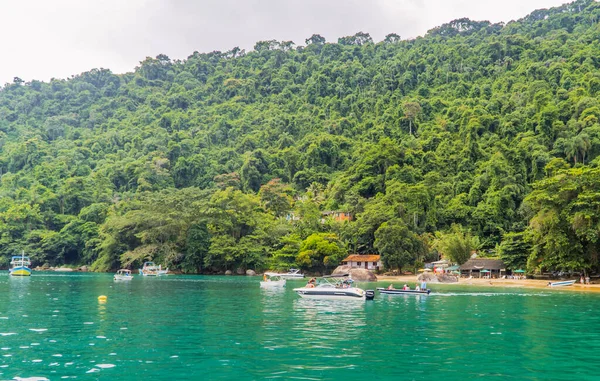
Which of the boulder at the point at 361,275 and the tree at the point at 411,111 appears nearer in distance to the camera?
the boulder at the point at 361,275

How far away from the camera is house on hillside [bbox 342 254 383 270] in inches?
3413

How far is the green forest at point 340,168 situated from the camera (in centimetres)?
8769

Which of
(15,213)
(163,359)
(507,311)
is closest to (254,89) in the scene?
(15,213)

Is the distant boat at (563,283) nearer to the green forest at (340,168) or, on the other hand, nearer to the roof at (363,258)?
the green forest at (340,168)

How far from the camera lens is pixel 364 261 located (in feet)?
284

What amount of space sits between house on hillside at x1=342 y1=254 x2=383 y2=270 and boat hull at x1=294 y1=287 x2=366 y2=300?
41.7 m

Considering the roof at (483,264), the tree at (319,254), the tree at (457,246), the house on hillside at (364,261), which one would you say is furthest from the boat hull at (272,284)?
the tree at (457,246)

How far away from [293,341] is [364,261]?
65.8 metres

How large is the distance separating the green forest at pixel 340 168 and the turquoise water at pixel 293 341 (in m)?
36.9

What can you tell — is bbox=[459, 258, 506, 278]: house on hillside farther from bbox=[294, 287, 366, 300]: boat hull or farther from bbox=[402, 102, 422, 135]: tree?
bbox=[402, 102, 422, 135]: tree

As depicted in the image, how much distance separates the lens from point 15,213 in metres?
108

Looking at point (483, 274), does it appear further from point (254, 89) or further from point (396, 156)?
point (254, 89)

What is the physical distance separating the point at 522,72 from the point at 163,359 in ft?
465

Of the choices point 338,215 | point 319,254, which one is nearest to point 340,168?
point 338,215
